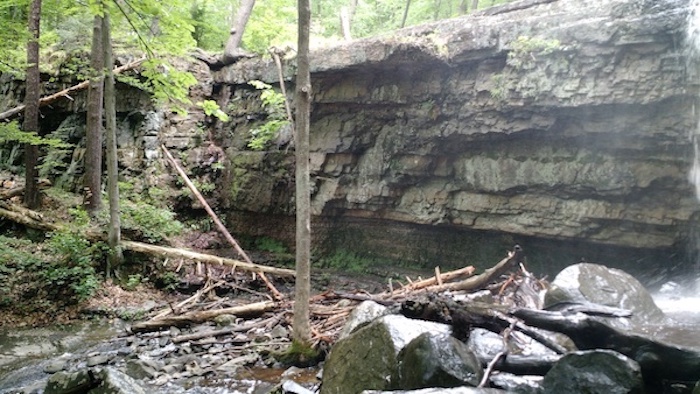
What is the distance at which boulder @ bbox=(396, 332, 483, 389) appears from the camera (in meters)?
3.63

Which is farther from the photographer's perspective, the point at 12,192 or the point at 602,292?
the point at 12,192

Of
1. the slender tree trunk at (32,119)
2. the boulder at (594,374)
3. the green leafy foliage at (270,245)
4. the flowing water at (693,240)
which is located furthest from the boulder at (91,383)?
the slender tree trunk at (32,119)

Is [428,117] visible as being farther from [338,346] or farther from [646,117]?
[338,346]

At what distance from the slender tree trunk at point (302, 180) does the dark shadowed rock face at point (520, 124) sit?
4.64 meters

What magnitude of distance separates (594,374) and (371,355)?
6.14 feet

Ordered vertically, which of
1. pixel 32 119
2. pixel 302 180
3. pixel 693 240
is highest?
pixel 32 119

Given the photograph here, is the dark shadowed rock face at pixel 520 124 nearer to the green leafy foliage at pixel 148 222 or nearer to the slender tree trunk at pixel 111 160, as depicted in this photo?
the green leafy foliage at pixel 148 222

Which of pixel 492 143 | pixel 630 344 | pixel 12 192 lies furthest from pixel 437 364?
pixel 12 192

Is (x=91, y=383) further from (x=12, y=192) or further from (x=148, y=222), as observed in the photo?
(x=12, y=192)

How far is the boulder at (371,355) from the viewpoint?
4195mm

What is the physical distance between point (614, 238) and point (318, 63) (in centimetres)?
794

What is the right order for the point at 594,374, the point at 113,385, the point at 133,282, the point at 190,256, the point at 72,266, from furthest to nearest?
1. the point at 190,256
2. the point at 133,282
3. the point at 72,266
4. the point at 113,385
5. the point at 594,374

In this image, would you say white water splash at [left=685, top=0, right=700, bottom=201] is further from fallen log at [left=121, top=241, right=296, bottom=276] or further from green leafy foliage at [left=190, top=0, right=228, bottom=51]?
green leafy foliage at [left=190, top=0, right=228, bottom=51]

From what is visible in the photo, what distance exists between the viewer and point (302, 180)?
6.45 meters
